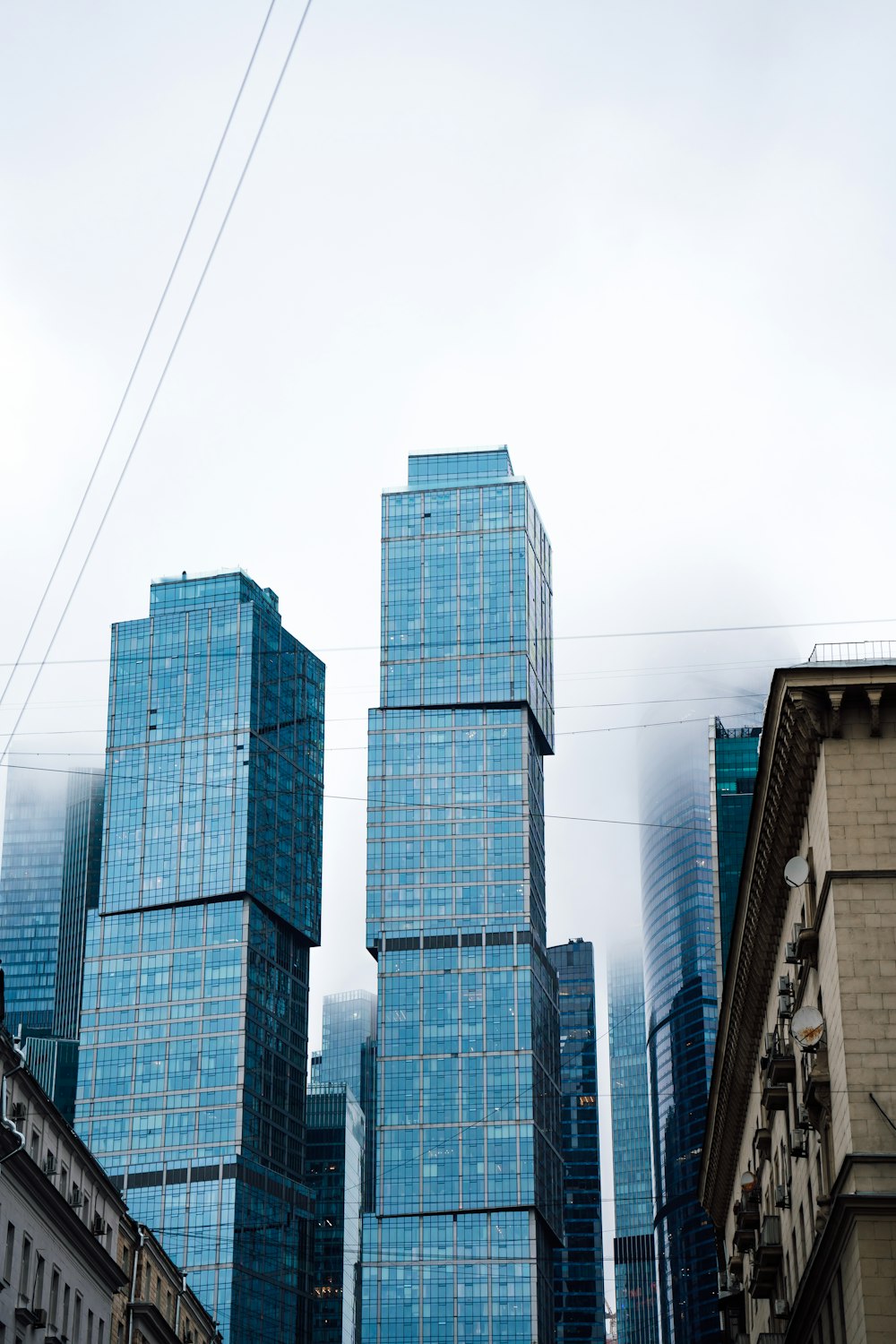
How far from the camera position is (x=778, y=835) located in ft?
171

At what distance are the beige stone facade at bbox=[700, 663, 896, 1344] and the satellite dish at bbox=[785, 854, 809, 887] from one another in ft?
0.91

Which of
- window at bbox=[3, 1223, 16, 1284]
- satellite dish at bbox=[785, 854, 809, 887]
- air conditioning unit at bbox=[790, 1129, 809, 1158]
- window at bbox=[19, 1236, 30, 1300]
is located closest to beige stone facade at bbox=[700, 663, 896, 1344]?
air conditioning unit at bbox=[790, 1129, 809, 1158]

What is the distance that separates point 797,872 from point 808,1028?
4.48 meters

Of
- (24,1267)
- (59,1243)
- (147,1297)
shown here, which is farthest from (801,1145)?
(147,1297)

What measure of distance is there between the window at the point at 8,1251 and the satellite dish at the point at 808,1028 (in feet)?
95.7

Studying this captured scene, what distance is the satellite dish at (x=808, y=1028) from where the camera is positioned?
150 feet

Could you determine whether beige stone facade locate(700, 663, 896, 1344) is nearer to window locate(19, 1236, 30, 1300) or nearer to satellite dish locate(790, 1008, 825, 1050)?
satellite dish locate(790, 1008, 825, 1050)

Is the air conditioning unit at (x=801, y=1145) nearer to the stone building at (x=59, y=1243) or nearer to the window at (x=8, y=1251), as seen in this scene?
the stone building at (x=59, y=1243)

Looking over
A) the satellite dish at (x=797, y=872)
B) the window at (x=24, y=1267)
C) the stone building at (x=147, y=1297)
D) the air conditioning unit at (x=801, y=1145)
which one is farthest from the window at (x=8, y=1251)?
the satellite dish at (x=797, y=872)

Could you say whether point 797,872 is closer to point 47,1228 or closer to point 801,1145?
point 801,1145

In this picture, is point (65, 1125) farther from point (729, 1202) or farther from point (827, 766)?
point (827, 766)

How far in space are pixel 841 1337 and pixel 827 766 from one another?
13.2m

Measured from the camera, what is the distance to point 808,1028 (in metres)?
45.9

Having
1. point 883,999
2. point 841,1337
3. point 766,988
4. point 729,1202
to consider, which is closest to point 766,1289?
point 766,988
